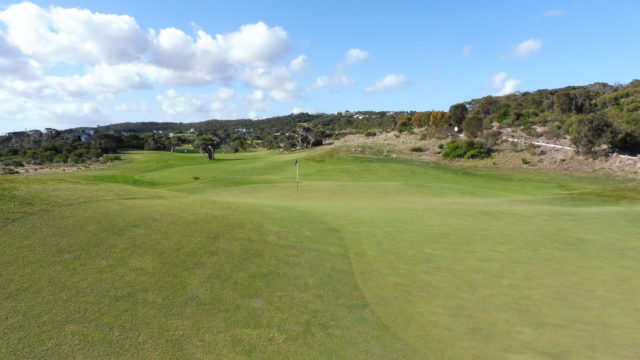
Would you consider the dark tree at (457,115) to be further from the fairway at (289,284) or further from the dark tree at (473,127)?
the fairway at (289,284)

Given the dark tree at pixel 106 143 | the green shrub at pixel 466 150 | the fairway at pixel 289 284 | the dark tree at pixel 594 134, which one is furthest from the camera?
the dark tree at pixel 106 143

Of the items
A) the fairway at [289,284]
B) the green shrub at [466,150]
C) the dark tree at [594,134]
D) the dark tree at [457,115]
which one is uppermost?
the dark tree at [457,115]

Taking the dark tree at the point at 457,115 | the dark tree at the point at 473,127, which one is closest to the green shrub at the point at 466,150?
the dark tree at the point at 473,127

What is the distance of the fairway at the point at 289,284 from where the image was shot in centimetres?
564

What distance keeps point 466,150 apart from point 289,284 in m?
51.8

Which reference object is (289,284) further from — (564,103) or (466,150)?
(564,103)

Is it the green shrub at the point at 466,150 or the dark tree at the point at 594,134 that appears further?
the green shrub at the point at 466,150

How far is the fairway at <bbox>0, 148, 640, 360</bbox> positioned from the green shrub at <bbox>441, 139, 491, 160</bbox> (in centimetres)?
4055

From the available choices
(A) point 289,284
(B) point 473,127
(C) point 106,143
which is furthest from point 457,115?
(C) point 106,143

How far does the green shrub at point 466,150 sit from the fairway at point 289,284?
133 feet

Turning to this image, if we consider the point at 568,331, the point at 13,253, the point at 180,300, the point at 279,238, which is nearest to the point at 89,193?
the point at 13,253

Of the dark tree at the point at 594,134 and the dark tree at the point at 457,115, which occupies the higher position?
the dark tree at the point at 457,115

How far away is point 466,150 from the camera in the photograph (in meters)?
54.9

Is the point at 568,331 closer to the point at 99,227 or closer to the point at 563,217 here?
the point at 99,227
